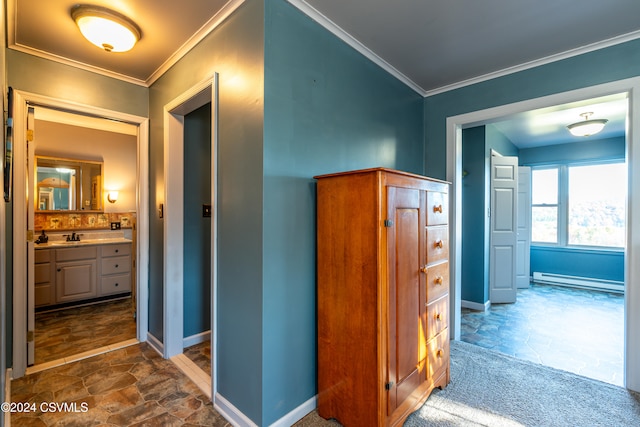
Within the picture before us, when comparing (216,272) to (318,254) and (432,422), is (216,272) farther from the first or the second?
(432,422)

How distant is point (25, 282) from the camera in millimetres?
2293

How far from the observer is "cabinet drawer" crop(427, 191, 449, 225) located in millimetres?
1898

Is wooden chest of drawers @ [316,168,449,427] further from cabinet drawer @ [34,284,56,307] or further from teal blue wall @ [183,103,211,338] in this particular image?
cabinet drawer @ [34,284,56,307]

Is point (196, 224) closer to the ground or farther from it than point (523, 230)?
farther from it

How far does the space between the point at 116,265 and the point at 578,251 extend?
301 inches

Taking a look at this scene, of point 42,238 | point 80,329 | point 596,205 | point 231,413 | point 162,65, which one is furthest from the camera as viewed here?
point 596,205

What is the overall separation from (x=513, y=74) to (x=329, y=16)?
1.82 metres

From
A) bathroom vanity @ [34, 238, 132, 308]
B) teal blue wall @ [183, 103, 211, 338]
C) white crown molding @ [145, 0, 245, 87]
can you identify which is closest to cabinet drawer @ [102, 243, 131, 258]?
bathroom vanity @ [34, 238, 132, 308]

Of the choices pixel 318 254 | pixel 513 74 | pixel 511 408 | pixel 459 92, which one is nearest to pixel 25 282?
pixel 318 254

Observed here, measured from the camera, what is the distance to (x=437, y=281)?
198cm

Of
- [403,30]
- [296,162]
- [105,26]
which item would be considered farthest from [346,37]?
[105,26]

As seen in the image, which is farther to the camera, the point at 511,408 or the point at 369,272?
the point at 511,408

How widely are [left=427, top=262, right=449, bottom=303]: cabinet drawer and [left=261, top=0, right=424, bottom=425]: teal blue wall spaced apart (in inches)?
29.7

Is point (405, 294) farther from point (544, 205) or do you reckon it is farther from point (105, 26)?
point (544, 205)
